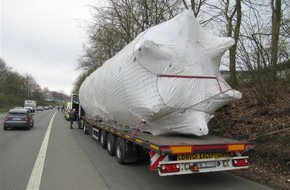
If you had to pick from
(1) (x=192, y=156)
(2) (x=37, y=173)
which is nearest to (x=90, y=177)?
(2) (x=37, y=173)

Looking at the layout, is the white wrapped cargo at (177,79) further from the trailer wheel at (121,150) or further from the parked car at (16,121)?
the parked car at (16,121)

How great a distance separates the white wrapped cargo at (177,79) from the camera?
25.6ft

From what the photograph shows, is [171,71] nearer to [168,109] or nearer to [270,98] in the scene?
[168,109]

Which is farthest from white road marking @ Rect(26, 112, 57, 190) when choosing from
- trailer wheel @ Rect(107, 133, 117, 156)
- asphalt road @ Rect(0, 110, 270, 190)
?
trailer wheel @ Rect(107, 133, 117, 156)

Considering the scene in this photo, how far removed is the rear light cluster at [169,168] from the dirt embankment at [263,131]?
2.08m

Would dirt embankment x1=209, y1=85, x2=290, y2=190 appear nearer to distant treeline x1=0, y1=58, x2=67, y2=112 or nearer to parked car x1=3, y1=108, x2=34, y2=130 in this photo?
parked car x1=3, y1=108, x2=34, y2=130

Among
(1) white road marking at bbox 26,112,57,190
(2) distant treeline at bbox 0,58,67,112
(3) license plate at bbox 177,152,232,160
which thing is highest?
(2) distant treeline at bbox 0,58,67,112

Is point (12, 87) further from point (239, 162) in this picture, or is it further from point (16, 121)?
point (239, 162)

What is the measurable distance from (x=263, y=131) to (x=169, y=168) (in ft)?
15.5

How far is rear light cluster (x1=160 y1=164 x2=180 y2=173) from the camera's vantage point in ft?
21.6

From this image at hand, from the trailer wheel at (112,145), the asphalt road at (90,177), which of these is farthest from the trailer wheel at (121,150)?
the trailer wheel at (112,145)

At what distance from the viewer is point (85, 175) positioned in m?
8.11

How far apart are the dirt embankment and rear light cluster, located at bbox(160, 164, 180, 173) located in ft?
6.83

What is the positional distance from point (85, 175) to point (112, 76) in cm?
376
